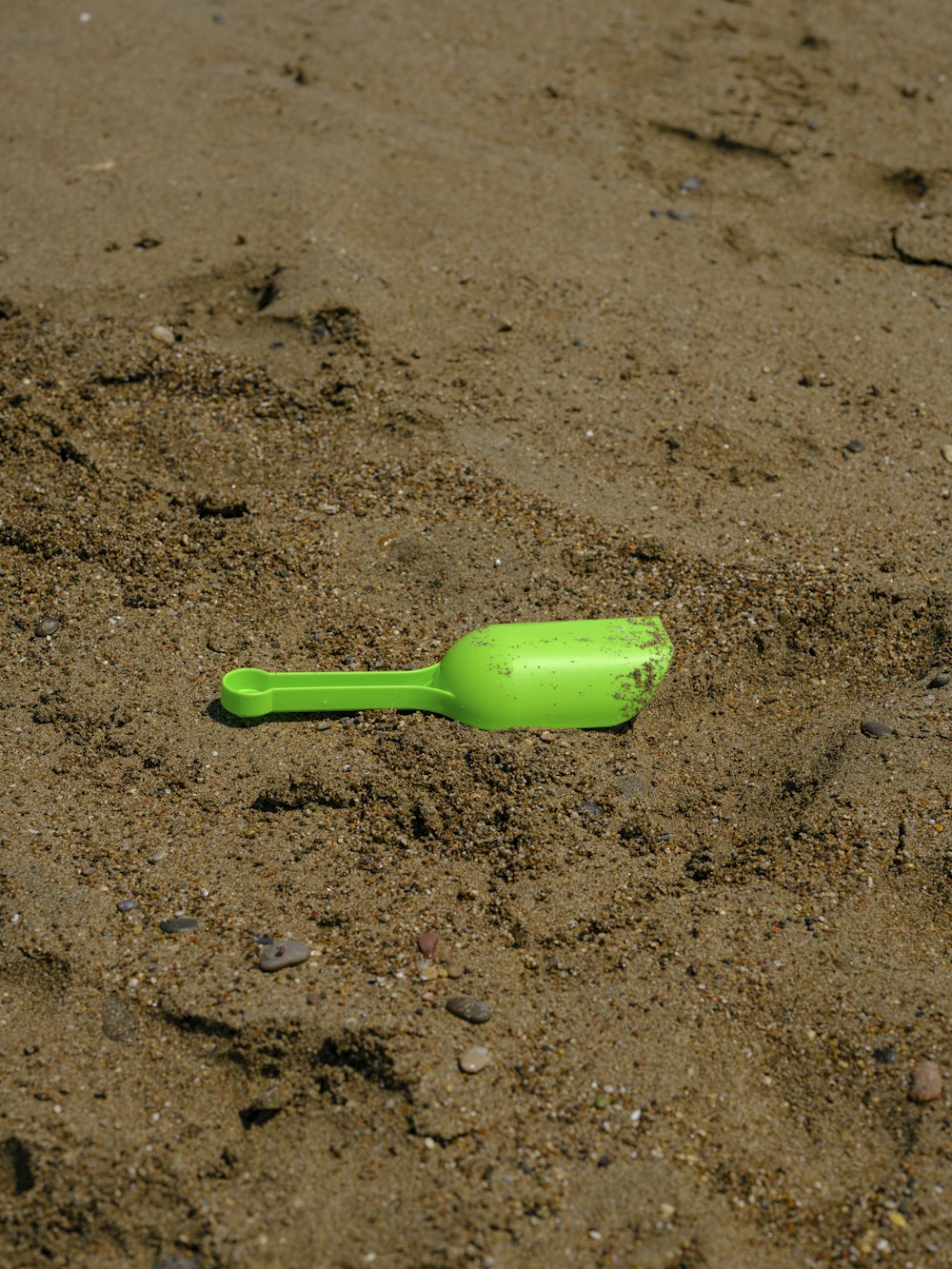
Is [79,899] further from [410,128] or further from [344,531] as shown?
[410,128]

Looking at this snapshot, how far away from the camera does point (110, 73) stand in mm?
3912

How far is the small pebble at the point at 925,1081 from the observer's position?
1593 mm

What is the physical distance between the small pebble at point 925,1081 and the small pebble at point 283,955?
0.89m

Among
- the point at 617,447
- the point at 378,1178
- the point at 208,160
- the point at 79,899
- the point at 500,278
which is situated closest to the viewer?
the point at 378,1178

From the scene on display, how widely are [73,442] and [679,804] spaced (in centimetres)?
160

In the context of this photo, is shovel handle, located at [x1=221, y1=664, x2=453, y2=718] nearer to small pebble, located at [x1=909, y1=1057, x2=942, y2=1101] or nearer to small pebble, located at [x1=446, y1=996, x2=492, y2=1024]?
small pebble, located at [x1=446, y1=996, x2=492, y2=1024]

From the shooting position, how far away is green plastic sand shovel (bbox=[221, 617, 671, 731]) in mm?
2105

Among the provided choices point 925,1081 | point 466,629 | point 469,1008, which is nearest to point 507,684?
point 466,629

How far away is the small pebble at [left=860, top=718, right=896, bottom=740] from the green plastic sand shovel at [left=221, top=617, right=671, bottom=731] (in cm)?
37

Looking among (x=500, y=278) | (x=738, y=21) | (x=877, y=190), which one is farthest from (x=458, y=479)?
(x=738, y=21)

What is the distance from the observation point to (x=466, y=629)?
2334mm

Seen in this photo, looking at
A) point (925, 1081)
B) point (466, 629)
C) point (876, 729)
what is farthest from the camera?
point (466, 629)

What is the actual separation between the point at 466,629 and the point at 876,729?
0.80 m

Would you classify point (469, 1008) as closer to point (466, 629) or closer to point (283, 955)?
point (283, 955)
